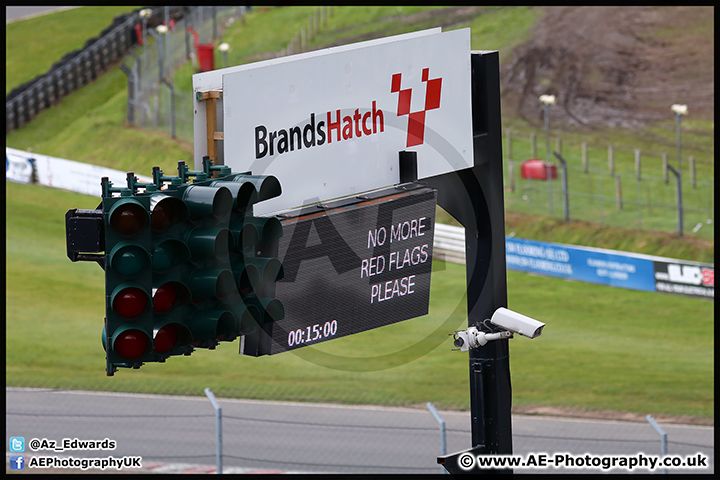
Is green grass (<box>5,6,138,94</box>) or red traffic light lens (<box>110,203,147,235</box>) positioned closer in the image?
red traffic light lens (<box>110,203,147,235</box>)

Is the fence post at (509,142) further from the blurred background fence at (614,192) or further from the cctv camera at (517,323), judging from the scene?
the cctv camera at (517,323)

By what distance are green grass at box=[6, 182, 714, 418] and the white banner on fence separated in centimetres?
813

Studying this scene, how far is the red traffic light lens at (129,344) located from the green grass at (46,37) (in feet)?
194

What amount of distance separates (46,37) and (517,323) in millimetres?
66895

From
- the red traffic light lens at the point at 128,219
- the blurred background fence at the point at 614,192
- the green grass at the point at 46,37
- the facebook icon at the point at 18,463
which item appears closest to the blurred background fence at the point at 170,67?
the green grass at the point at 46,37

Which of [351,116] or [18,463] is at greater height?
[351,116]

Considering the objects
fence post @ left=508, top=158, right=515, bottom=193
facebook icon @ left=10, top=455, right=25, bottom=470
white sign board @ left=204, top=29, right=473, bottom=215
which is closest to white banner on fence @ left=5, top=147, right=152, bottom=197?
fence post @ left=508, top=158, right=515, bottom=193

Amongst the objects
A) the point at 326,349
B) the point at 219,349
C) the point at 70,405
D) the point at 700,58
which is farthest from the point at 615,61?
the point at 70,405

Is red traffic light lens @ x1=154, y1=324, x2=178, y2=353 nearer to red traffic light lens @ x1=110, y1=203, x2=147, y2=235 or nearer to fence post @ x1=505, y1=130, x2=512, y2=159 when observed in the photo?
red traffic light lens @ x1=110, y1=203, x2=147, y2=235

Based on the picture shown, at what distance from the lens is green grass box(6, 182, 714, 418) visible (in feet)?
89.0

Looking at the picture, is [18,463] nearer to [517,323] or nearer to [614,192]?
[517,323]

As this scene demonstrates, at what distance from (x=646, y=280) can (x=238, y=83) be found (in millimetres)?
28739

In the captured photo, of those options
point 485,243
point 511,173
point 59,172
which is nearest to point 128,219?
point 485,243

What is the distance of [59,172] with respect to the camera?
4753cm
